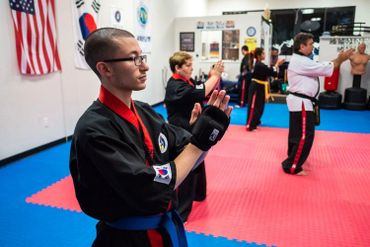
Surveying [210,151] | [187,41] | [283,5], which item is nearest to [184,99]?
[210,151]

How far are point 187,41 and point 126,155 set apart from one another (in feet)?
29.6

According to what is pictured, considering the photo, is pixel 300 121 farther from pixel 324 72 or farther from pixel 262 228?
pixel 262 228

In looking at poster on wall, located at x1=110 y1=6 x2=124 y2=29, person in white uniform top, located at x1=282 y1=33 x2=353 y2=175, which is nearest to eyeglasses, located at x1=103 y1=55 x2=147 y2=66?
person in white uniform top, located at x1=282 y1=33 x2=353 y2=175

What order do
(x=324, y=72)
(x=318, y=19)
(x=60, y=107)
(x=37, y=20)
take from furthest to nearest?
(x=318, y=19) < (x=60, y=107) < (x=37, y=20) < (x=324, y=72)

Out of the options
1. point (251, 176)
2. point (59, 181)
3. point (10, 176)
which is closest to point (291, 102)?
point (251, 176)

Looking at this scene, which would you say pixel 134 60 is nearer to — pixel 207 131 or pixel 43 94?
pixel 207 131

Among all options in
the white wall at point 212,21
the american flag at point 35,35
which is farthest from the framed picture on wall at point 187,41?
the american flag at point 35,35

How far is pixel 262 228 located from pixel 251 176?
1191 millimetres

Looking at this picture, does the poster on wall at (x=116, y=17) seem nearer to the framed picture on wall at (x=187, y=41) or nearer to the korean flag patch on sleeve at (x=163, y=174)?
the framed picture on wall at (x=187, y=41)

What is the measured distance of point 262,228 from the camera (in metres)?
2.65

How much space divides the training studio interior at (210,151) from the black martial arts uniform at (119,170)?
1.43 m

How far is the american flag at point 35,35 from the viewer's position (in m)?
4.30

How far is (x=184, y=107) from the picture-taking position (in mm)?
2816

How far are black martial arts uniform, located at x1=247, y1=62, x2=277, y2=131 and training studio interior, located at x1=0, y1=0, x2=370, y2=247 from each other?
0.28 m
